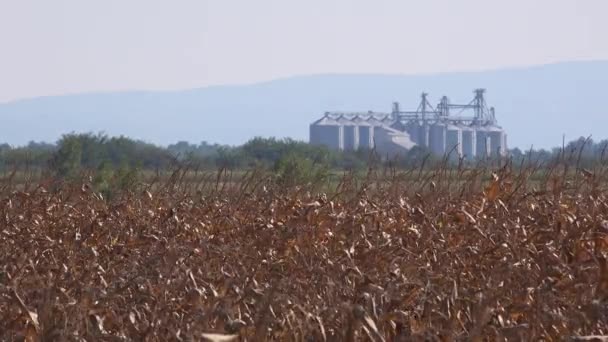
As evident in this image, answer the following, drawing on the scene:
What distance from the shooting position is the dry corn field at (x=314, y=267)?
6.41m

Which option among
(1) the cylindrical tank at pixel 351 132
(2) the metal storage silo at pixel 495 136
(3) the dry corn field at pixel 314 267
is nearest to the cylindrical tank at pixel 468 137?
(2) the metal storage silo at pixel 495 136

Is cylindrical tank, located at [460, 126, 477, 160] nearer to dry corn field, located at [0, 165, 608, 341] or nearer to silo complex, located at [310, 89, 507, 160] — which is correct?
silo complex, located at [310, 89, 507, 160]

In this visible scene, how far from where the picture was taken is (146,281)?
7.97 m

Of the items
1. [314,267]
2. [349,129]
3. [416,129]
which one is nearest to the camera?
[314,267]

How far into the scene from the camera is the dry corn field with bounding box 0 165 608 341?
6414 millimetres

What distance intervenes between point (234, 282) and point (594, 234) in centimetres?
257

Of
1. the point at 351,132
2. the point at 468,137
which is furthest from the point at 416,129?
the point at 351,132

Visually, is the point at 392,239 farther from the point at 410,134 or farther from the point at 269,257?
the point at 410,134

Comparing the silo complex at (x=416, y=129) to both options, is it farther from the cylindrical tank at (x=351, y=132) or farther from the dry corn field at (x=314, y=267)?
the dry corn field at (x=314, y=267)

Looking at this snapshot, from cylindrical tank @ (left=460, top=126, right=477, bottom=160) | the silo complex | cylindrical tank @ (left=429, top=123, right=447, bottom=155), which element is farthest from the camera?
cylindrical tank @ (left=460, top=126, right=477, bottom=160)

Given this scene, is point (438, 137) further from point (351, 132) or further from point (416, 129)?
point (351, 132)

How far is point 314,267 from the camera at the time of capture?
8.09 meters

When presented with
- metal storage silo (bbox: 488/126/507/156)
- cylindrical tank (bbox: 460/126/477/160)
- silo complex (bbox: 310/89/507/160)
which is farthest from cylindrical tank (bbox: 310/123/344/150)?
metal storage silo (bbox: 488/126/507/156)

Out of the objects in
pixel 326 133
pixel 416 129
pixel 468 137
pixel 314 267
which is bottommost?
pixel 468 137
